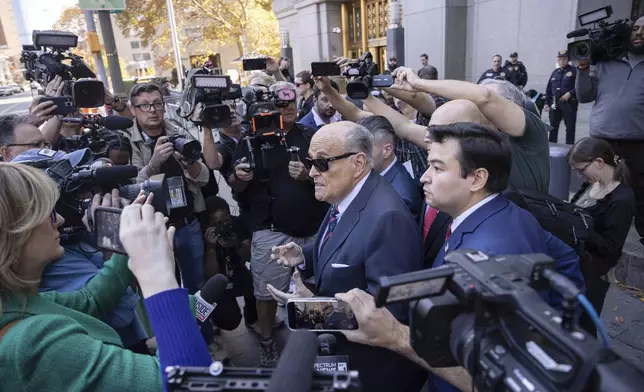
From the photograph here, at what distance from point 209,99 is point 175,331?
8.15ft

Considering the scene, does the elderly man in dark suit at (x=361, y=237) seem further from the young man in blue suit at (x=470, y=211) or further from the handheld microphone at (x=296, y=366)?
the handheld microphone at (x=296, y=366)

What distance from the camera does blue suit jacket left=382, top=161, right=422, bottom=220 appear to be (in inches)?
118

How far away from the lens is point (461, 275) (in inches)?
36.4

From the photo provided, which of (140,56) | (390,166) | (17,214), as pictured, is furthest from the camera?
(140,56)

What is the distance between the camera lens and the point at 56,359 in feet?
3.89

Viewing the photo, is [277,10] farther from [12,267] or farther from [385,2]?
[12,267]

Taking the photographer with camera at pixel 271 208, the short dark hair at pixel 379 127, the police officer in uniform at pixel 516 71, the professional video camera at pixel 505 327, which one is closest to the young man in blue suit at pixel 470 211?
the professional video camera at pixel 505 327

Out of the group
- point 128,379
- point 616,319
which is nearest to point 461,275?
point 128,379

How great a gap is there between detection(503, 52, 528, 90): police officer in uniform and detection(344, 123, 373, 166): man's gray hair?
9.23 metres

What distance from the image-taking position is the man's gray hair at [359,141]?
2.40 m

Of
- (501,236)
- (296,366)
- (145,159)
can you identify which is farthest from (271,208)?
(296,366)

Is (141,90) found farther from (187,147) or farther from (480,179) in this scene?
(480,179)

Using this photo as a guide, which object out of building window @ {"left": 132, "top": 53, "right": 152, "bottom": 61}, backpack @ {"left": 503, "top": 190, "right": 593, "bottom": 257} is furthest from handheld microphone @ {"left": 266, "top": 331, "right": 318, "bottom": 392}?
building window @ {"left": 132, "top": 53, "right": 152, "bottom": 61}

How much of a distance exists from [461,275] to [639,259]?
4.34 m
